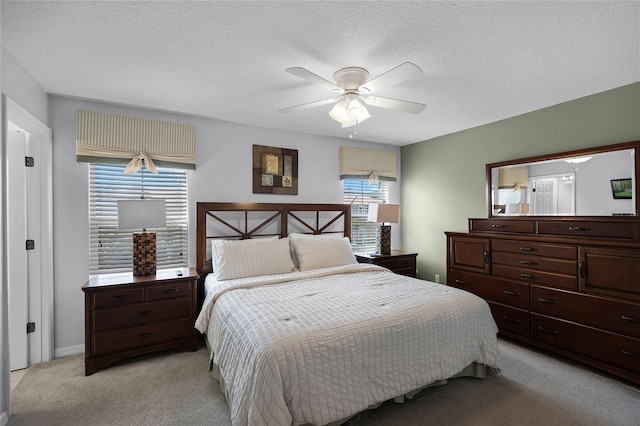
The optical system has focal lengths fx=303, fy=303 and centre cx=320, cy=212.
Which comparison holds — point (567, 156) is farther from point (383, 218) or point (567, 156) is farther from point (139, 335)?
point (139, 335)

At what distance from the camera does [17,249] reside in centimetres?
267

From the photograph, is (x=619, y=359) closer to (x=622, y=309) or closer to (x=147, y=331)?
(x=622, y=309)

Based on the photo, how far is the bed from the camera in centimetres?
161

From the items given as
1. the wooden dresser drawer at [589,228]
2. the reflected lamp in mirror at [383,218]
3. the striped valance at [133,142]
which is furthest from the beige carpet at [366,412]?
the reflected lamp in mirror at [383,218]

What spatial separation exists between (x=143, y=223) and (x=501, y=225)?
3771 millimetres

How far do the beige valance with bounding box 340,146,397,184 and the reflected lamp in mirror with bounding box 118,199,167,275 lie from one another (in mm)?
2549

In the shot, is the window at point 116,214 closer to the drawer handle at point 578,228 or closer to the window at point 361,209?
the window at point 361,209

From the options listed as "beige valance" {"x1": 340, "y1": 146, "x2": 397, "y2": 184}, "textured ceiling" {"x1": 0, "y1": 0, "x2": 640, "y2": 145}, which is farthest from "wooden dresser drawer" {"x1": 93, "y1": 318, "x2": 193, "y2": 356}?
"beige valance" {"x1": 340, "y1": 146, "x2": 397, "y2": 184}

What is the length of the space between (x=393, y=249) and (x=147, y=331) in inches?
141

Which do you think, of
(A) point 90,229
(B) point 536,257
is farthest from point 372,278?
(A) point 90,229

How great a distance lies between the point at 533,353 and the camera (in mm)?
2943

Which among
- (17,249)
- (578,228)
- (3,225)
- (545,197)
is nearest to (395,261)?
(545,197)

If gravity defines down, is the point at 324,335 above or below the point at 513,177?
below

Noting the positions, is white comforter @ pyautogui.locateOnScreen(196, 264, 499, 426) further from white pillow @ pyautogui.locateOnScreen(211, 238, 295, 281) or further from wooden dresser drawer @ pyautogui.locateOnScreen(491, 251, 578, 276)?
wooden dresser drawer @ pyautogui.locateOnScreen(491, 251, 578, 276)
